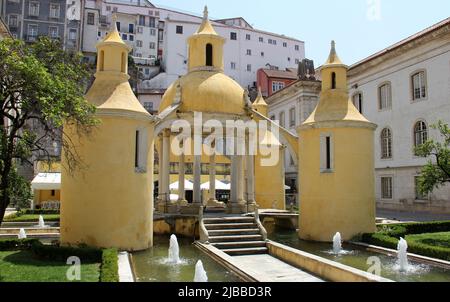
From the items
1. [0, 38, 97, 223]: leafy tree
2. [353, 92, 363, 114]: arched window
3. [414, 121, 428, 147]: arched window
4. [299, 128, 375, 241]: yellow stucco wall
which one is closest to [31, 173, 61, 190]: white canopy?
[0, 38, 97, 223]: leafy tree

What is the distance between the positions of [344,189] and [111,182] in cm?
1051

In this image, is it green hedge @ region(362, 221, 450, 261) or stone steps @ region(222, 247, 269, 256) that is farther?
stone steps @ region(222, 247, 269, 256)

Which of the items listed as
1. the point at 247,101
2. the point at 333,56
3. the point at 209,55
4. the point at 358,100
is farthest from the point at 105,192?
the point at 358,100

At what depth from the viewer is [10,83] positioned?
12492 millimetres

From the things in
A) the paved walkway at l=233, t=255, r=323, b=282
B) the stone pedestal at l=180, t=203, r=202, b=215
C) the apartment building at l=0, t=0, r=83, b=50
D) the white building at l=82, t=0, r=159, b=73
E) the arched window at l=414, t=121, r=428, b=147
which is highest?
the white building at l=82, t=0, r=159, b=73

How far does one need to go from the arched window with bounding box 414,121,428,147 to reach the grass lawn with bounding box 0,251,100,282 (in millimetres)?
30995

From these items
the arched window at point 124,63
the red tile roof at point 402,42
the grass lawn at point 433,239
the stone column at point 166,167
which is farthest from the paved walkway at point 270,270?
the red tile roof at point 402,42

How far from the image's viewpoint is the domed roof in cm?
2280

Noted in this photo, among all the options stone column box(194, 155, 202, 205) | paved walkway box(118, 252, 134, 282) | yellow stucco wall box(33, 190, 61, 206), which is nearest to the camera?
paved walkway box(118, 252, 134, 282)

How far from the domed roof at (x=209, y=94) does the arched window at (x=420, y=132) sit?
64.7 feet

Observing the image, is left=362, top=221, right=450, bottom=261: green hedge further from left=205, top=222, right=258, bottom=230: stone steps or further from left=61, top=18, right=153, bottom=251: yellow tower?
left=61, top=18, right=153, bottom=251: yellow tower

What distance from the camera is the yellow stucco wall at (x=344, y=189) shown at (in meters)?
19.8

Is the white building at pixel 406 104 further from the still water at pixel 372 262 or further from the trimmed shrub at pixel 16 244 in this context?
the trimmed shrub at pixel 16 244
